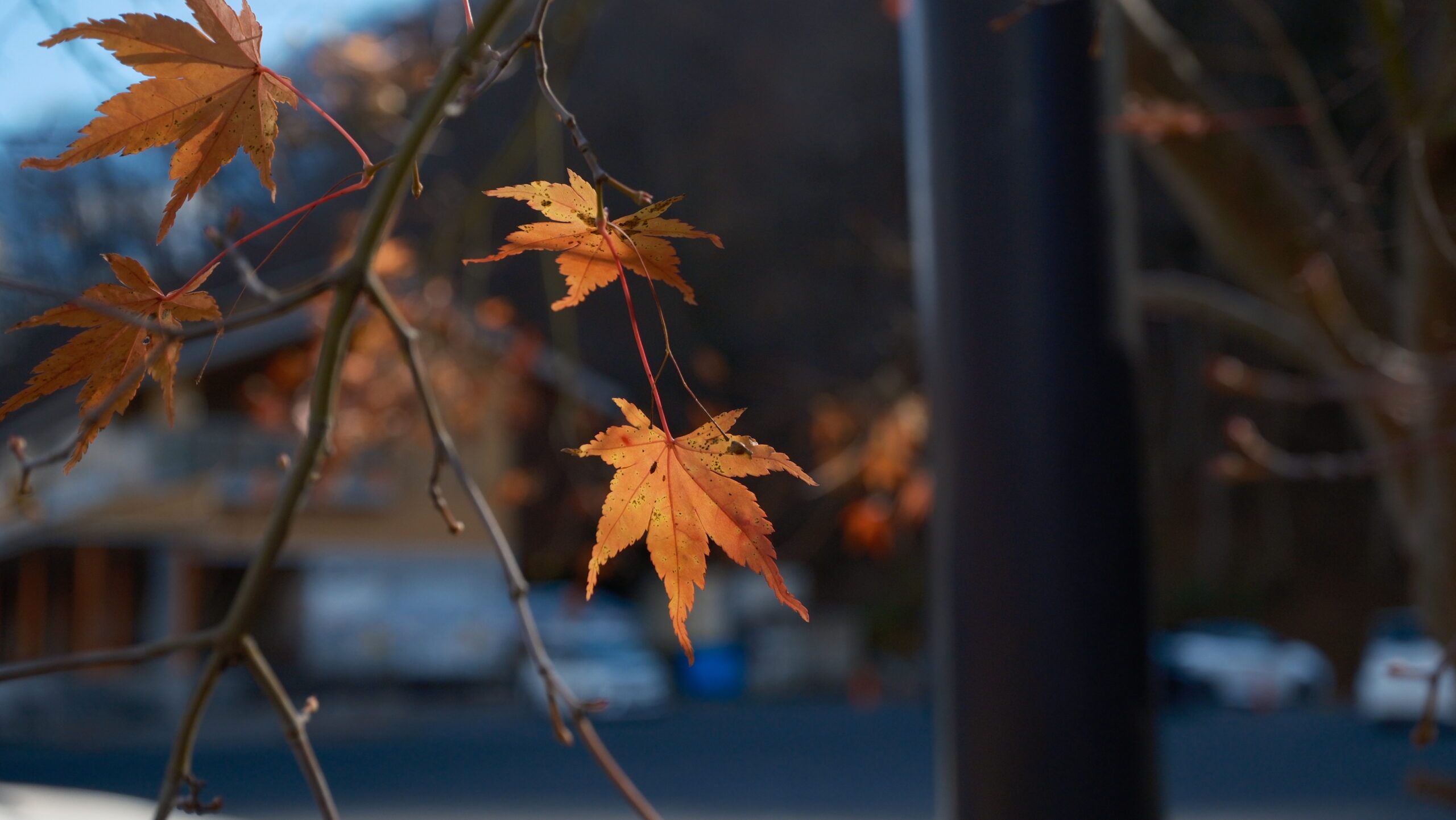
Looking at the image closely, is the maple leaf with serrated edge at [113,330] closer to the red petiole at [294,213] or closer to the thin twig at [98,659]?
the red petiole at [294,213]

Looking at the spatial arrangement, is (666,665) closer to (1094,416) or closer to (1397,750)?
(1397,750)

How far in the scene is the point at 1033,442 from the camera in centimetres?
106

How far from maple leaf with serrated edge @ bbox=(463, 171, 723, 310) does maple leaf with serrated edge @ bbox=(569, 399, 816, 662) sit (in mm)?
56

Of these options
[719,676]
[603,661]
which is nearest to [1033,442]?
[603,661]

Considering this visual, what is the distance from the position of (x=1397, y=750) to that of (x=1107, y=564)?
1165cm

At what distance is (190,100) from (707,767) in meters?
10.2

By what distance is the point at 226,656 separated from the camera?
0.35 meters

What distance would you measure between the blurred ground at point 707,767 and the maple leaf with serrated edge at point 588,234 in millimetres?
6811

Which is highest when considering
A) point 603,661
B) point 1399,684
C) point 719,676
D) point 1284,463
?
point 719,676

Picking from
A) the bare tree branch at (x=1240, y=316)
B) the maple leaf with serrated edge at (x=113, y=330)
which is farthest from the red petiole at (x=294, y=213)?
the bare tree branch at (x=1240, y=316)

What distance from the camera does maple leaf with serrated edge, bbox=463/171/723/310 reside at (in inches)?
16.3

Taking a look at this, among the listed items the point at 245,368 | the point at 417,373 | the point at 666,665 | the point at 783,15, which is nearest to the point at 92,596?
the point at 245,368

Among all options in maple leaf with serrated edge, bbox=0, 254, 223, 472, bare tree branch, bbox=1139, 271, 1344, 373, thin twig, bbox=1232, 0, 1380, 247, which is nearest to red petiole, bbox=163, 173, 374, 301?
maple leaf with serrated edge, bbox=0, 254, 223, 472

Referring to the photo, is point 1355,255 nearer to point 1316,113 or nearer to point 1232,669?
point 1316,113
